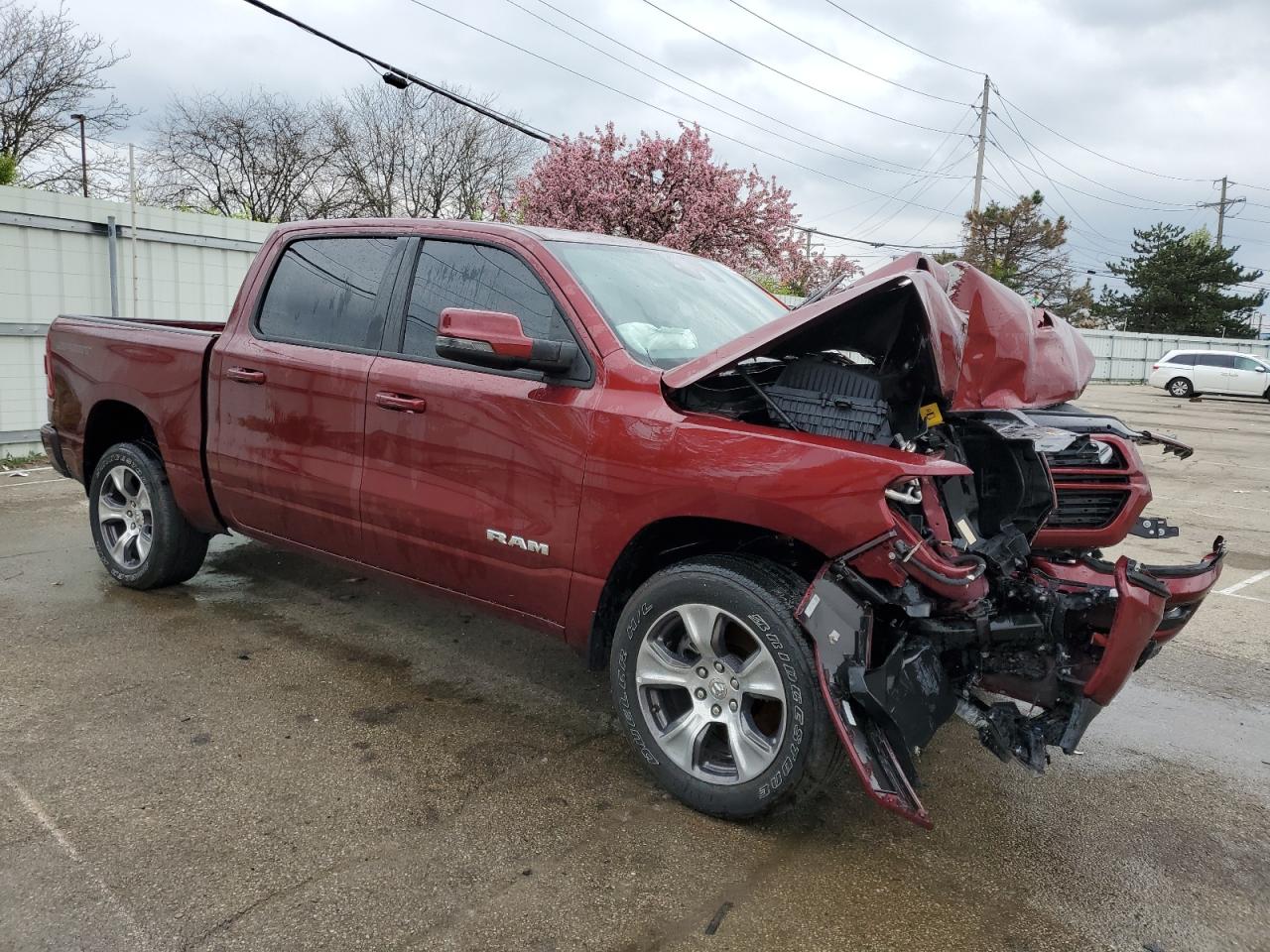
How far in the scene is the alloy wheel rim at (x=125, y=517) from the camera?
192 inches

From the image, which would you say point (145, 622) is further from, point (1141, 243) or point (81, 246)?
point (1141, 243)

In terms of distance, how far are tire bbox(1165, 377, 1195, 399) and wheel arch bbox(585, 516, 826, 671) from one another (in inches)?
1236

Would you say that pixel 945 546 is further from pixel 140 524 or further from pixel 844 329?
pixel 140 524

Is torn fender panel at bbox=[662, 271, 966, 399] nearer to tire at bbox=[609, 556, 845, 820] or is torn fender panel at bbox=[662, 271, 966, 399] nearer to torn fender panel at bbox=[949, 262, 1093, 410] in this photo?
torn fender panel at bbox=[949, 262, 1093, 410]

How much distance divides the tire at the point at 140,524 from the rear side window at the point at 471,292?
6.20 feet

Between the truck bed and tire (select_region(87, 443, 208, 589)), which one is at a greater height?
the truck bed

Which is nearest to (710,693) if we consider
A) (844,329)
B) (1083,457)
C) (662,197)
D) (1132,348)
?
(844,329)

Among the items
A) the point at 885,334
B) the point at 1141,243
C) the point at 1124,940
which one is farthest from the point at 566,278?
the point at 1141,243

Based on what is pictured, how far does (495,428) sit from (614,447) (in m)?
0.51

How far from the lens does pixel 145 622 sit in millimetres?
4527

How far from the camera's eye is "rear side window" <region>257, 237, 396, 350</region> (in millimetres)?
3896

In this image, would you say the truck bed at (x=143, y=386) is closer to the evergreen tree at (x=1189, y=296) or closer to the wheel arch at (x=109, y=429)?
the wheel arch at (x=109, y=429)

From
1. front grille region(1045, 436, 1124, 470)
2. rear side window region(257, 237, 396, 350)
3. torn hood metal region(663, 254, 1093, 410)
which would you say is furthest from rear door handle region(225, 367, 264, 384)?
front grille region(1045, 436, 1124, 470)

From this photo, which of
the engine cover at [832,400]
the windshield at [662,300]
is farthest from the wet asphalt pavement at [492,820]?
the windshield at [662,300]
